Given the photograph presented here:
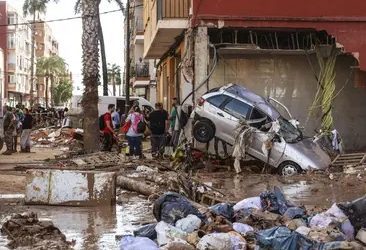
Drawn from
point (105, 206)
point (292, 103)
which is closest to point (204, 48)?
point (292, 103)

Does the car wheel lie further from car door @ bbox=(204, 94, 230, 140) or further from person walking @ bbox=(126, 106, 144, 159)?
person walking @ bbox=(126, 106, 144, 159)

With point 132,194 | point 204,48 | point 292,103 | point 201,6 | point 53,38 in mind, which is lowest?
point 132,194

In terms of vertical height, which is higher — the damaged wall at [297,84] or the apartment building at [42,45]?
the apartment building at [42,45]

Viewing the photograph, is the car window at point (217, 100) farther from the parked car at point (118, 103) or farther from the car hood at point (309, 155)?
the parked car at point (118, 103)

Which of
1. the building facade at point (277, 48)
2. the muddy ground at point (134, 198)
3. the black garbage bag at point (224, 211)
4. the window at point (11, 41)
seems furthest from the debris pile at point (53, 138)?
the window at point (11, 41)

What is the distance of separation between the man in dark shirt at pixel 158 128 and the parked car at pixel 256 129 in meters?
2.37

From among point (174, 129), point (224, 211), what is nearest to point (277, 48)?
point (174, 129)

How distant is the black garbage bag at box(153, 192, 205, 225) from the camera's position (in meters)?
7.82

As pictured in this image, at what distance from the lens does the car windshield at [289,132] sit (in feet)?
49.7

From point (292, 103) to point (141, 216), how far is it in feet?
38.5

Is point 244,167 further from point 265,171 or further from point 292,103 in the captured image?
point 292,103

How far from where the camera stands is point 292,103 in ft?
66.7

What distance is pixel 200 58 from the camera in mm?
18500

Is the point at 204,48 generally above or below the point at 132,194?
above
